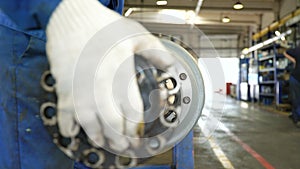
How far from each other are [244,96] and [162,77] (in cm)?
1384

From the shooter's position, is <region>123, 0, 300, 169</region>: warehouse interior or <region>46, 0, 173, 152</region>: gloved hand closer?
<region>46, 0, 173, 152</region>: gloved hand

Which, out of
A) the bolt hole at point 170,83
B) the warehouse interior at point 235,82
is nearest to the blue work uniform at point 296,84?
the warehouse interior at point 235,82

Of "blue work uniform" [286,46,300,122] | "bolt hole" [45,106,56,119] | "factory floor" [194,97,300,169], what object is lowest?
"factory floor" [194,97,300,169]

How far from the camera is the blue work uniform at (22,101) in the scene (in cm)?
68

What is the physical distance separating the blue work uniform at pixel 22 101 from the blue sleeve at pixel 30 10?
0.03m

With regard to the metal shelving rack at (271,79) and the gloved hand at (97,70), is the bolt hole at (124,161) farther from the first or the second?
the metal shelving rack at (271,79)

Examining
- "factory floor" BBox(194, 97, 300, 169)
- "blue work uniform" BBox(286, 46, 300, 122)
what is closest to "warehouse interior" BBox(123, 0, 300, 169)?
"factory floor" BBox(194, 97, 300, 169)

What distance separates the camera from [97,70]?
2.00 ft

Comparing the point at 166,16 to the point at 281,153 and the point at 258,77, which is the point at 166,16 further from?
the point at 258,77

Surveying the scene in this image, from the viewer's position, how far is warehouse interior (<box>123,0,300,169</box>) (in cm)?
88

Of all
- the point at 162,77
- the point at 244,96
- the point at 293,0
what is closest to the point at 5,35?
the point at 162,77

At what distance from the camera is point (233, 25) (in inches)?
603

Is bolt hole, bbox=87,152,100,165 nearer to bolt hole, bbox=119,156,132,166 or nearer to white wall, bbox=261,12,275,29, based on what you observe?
bolt hole, bbox=119,156,132,166

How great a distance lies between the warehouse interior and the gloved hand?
0.20 m
